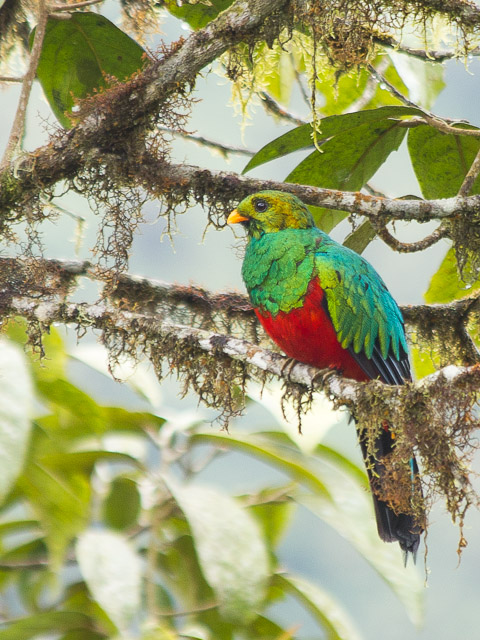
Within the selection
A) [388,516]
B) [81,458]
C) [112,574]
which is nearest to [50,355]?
[81,458]

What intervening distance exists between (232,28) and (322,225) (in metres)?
1.08

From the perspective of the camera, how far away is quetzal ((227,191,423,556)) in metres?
2.84

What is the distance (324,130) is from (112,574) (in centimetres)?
193

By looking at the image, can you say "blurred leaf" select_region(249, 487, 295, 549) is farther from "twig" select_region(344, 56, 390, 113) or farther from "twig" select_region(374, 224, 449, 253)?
"twig" select_region(344, 56, 390, 113)

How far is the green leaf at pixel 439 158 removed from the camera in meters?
3.19

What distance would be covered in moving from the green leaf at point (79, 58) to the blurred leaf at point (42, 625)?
6.69 feet

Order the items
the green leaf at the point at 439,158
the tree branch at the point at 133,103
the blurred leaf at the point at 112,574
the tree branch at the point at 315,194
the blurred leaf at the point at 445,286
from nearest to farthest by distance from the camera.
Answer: the tree branch at the point at 133,103 < the tree branch at the point at 315,194 < the blurred leaf at the point at 112,574 < the green leaf at the point at 439,158 < the blurred leaf at the point at 445,286

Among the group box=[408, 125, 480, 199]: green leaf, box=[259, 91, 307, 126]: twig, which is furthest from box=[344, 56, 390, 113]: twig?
box=[408, 125, 480, 199]: green leaf

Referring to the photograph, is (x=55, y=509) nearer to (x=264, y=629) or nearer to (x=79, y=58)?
(x=264, y=629)

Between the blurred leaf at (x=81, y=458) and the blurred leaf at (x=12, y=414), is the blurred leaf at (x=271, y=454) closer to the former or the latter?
the blurred leaf at (x=81, y=458)

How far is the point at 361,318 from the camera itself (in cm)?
287

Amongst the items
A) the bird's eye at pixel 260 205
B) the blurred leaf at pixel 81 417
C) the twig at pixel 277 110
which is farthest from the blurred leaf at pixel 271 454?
the twig at pixel 277 110

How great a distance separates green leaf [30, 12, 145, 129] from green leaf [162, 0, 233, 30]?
0.26 meters

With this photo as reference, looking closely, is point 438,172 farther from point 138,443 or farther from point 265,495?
point 138,443
